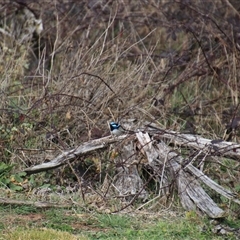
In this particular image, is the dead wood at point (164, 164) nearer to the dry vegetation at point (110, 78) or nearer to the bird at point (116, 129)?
the bird at point (116, 129)

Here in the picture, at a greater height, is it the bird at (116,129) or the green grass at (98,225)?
the bird at (116,129)

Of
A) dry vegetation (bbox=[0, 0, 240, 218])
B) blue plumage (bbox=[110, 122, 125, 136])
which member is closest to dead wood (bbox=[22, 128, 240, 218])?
blue plumage (bbox=[110, 122, 125, 136])

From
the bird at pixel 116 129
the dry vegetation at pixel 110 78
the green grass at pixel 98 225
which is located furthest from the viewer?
the dry vegetation at pixel 110 78

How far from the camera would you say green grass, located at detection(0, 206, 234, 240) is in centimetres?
621

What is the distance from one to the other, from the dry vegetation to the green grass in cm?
63

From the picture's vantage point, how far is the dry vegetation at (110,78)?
7926 millimetres

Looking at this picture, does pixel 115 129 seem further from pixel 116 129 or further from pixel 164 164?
pixel 164 164

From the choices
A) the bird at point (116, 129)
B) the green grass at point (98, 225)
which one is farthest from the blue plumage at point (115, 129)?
the green grass at point (98, 225)

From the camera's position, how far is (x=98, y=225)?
6.50m

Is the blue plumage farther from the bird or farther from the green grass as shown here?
the green grass

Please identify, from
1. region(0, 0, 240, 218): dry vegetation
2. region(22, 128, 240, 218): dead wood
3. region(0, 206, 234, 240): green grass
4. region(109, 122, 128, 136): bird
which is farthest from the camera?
region(0, 0, 240, 218): dry vegetation

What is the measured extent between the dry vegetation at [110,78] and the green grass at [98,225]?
24.8 inches

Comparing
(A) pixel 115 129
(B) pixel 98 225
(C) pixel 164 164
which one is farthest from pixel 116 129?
(B) pixel 98 225

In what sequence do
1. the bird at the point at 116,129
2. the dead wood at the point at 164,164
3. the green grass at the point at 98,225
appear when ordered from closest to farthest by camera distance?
1. the green grass at the point at 98,225
2. the dead wood at the point at 164,164
3. the bird at the point at 116,129
